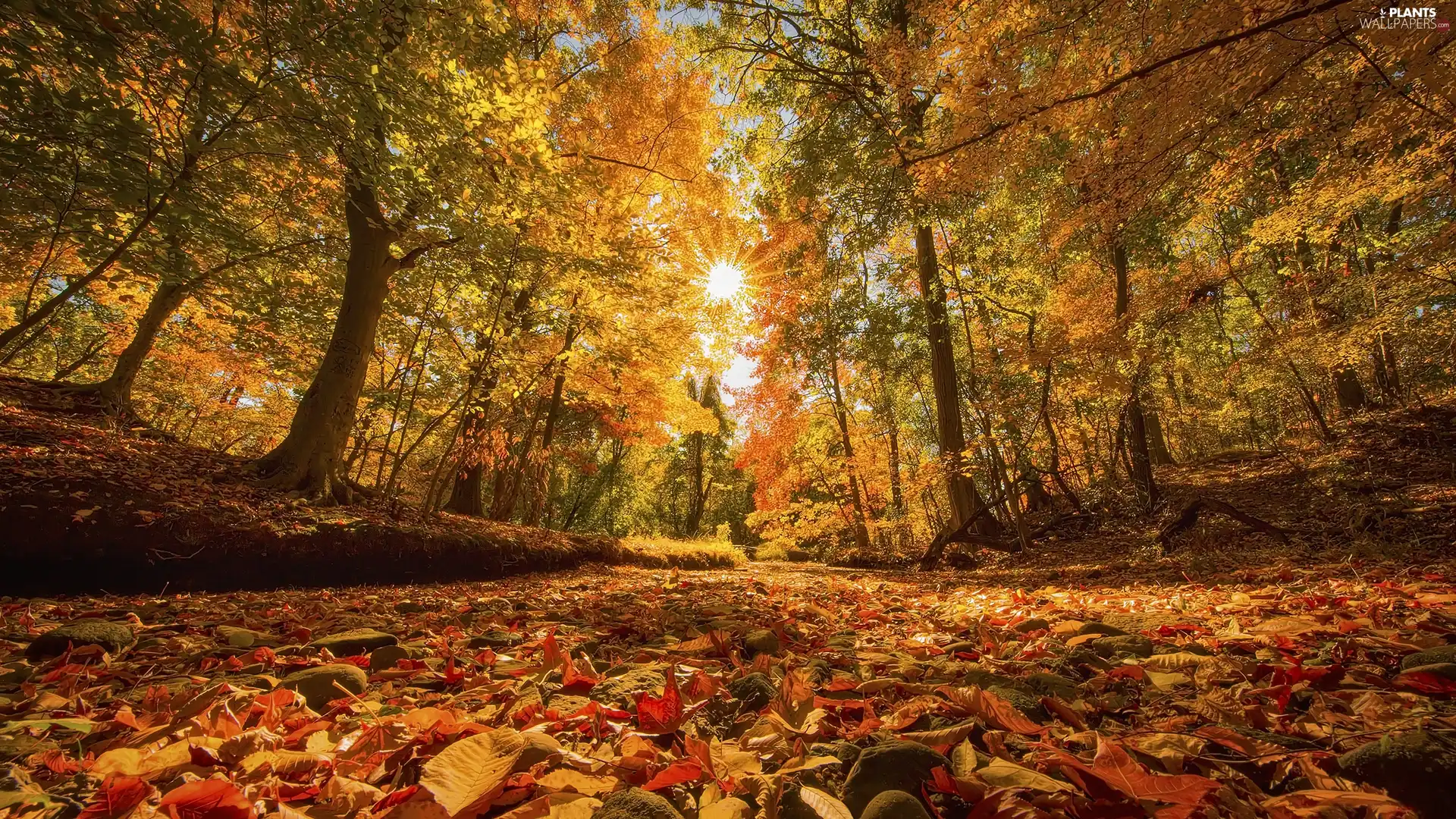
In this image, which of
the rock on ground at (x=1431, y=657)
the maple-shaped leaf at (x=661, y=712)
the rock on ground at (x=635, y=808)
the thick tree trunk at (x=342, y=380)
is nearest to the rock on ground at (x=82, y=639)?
the maple-shaped leaf at (x=661, y=712)

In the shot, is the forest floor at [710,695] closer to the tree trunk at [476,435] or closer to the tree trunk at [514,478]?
the tree trunk at [476,435]

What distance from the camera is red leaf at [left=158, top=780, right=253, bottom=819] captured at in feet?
2.51

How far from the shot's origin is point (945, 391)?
7445 millimetres

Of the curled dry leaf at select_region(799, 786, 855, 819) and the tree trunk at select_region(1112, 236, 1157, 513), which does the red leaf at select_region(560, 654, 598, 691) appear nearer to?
the curled dry leaf at select_region(799, 786, 855, 819)

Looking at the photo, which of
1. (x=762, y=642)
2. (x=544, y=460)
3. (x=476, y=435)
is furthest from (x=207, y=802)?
(x=544, y=460)

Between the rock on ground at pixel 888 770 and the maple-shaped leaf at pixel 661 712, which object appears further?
the maple-shaped leaf at pixel 661 712

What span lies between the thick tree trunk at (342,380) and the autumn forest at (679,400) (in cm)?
5

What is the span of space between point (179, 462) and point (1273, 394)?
19.3 metres

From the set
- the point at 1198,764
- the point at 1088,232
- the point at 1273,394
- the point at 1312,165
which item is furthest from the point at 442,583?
the point at 1273,394

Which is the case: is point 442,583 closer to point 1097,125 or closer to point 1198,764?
point 1198,764

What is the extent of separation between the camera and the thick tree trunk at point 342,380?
5258mm

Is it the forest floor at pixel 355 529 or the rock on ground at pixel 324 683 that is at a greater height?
the forest floor at pixel 355 529

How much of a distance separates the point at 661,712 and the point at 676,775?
1.01ft

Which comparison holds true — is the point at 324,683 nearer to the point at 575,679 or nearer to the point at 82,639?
the point at 575,679
